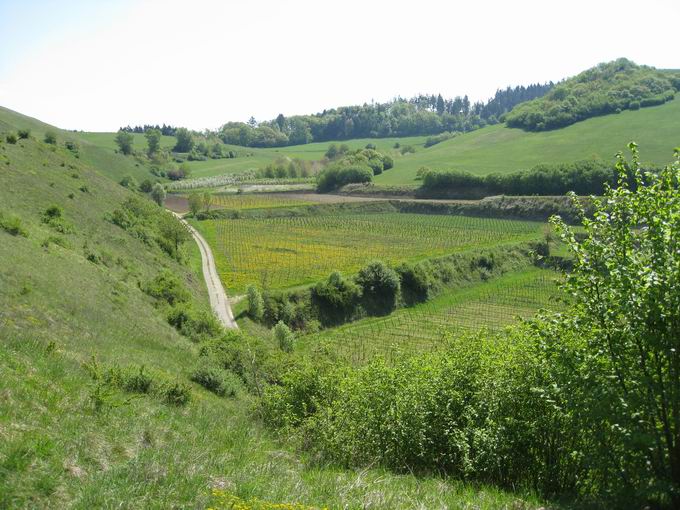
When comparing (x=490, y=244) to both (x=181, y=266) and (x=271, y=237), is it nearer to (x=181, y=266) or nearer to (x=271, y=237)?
(x=271, y=237)

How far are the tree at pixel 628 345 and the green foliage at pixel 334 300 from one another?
156 ft

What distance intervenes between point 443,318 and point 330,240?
3370cm

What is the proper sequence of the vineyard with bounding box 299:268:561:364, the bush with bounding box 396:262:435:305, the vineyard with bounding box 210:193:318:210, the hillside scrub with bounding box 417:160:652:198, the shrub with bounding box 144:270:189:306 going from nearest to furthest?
1. the shrub with bounding box 144:270:189:306
2. the vineyard with bounding box 299:268:561:364
3. the bush with bounding box 396:262:435:305
4. the hillside scrub with bounding box 417:160:652:198
5. the vineyard with bounding box 210:193:318:210

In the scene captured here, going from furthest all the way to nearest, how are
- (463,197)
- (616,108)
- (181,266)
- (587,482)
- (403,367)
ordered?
1. (616,108)
2. (463,197)
3. (181,266)
4. (403,367)
5. (587,482)

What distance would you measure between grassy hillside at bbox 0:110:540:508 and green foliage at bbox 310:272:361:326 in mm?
27544

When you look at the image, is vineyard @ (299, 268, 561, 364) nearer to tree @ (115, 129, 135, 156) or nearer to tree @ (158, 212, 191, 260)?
tree @ (158, 212, 191, 260)

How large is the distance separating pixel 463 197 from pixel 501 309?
71557 millimetres

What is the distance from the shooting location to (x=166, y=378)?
2050cm

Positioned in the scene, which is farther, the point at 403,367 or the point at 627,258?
the point at 403,367

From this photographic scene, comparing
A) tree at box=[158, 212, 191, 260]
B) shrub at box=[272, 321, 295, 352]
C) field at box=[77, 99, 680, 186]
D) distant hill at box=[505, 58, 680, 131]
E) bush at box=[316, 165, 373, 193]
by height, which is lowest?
shrub at box=[272, 321, 295, 352]

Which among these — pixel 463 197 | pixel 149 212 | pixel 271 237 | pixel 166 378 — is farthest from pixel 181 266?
pixel 463 197

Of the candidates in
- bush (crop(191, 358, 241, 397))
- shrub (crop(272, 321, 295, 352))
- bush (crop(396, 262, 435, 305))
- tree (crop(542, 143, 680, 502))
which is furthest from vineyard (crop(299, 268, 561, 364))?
tree (crop(542, 143, 680, 502))

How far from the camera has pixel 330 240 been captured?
293 ft

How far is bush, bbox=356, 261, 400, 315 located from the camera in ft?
207
